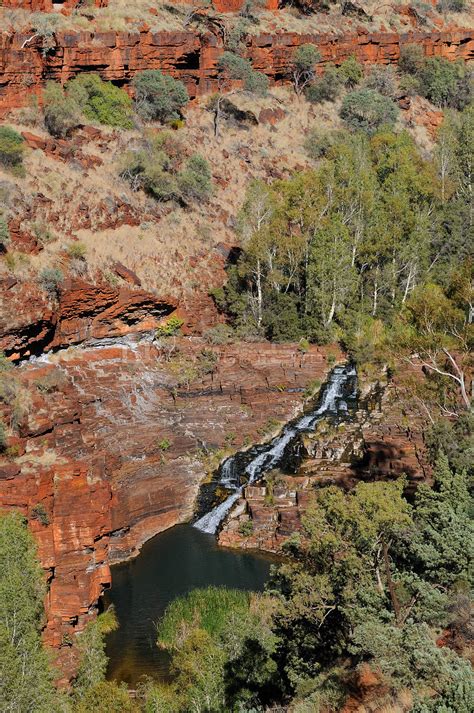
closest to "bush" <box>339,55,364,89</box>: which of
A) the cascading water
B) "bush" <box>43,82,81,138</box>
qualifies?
"bush" <box>43,82,81,138</box>

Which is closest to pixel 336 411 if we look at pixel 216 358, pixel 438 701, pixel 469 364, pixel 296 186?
pixel 216 358

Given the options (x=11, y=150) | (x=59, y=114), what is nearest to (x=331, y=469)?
(x=11, y=150)

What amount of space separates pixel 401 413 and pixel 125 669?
20.2 m

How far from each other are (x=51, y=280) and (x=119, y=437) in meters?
10.3

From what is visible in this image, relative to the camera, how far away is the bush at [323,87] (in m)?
69.9

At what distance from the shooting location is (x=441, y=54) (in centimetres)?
7900

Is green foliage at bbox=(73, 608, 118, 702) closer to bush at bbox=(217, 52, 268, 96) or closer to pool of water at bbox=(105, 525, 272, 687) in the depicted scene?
pool of water at bbox=(105, 525, 272, 687)

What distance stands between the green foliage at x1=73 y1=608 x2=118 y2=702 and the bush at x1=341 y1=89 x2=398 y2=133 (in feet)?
188

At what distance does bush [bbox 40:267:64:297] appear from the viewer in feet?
129

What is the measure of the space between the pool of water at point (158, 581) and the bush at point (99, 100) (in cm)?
3567

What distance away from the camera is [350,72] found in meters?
72.4

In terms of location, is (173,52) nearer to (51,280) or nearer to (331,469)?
(51,280)

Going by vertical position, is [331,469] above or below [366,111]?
below

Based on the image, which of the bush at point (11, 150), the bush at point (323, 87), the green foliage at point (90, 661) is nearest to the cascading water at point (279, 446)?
the green foliage at point (90, 661)
